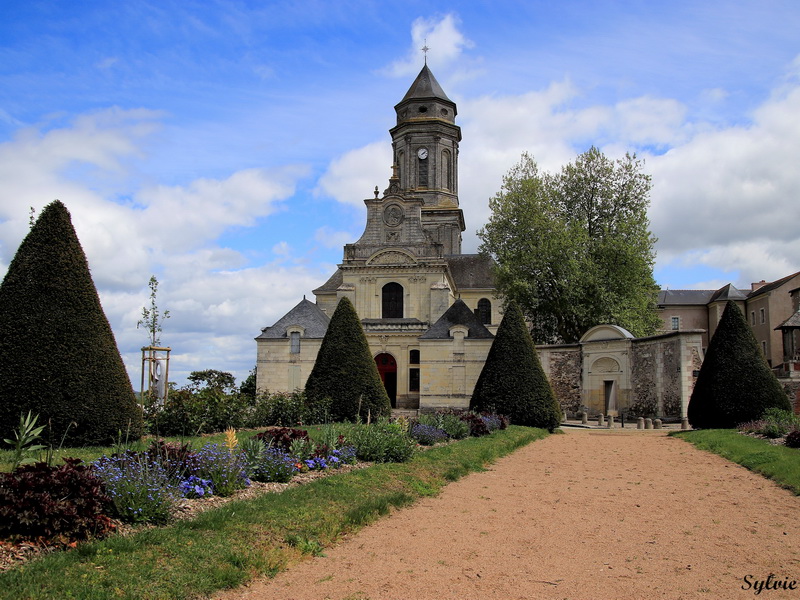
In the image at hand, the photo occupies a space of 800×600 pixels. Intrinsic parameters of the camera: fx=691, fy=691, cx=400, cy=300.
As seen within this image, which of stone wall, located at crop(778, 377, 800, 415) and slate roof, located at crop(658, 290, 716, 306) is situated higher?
slate roof, located at crop(658, 290, 716, 306)

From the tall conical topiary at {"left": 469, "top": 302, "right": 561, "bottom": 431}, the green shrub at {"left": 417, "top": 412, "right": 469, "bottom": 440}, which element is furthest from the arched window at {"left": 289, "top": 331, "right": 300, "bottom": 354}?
the green shrub at {"left": 417, "top": 412, "right": 469, "bottom": 440}

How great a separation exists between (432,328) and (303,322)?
19.8ft

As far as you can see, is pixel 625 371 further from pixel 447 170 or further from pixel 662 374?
pixel 447 170

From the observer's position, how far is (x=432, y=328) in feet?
104

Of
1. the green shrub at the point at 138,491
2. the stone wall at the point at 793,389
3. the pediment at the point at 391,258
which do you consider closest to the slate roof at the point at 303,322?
the pediment at the point at 391,258

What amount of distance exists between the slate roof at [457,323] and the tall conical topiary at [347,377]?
12.5 meters

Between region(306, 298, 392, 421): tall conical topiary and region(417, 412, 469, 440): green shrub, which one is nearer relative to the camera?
region(417, 412, 469, 440): green shrub

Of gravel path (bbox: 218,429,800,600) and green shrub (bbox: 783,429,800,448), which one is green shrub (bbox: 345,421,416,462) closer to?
gravel path (bbox: 218,429,800,600)

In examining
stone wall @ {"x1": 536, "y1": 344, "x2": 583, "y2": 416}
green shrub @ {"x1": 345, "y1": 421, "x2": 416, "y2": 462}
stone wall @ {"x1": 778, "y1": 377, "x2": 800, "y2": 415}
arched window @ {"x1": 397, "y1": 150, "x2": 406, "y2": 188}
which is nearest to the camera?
green shrub @ {"x1": 345, "y1": 421, "x2": 416, "y2": 462}

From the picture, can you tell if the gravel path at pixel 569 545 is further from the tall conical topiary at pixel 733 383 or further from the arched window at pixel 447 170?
the arched window at pixel 447 170

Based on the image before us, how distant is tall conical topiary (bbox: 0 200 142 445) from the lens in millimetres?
10086

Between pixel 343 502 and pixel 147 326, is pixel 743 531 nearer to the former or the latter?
pixel 343 502

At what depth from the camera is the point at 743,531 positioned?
7.06 metres

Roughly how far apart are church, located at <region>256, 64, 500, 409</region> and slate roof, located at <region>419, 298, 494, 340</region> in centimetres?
5
